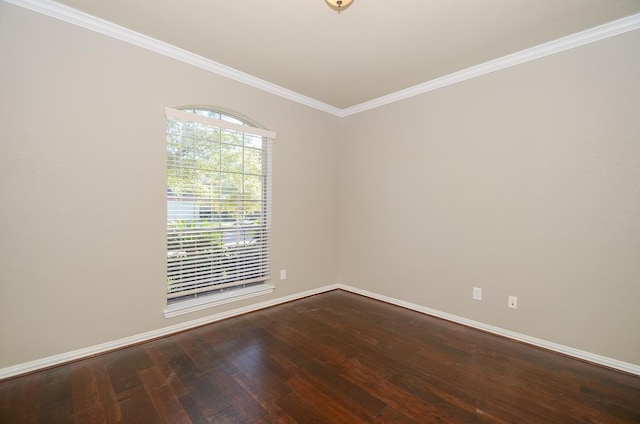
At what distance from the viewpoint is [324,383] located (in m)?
1.94

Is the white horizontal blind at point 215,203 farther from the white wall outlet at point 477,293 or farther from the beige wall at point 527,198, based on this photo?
the white wall outlet at point 477,293

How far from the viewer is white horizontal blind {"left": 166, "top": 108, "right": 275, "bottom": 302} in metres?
2.71

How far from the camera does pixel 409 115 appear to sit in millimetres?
3418

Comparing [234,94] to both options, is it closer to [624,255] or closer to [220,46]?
[220,46]

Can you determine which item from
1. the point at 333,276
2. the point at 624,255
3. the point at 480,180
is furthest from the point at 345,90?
the point at 624,255

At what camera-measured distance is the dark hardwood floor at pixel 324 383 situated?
165cm

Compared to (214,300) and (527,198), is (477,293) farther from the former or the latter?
(214,300)

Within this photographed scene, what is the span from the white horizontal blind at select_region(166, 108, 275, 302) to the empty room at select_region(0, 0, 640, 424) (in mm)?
22

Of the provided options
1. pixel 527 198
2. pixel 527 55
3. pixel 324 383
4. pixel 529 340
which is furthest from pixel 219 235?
pixel 527 55

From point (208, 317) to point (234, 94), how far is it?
2.42m

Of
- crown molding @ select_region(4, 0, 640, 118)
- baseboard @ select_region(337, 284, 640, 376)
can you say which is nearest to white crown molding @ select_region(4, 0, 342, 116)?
crown molding @ select_region(4, 0, 640, 118)

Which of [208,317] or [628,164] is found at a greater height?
[628,164]

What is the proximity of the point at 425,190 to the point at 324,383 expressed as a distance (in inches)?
91.6

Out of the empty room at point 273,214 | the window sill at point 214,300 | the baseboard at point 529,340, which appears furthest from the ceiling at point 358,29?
the baseboard at point 529,340
